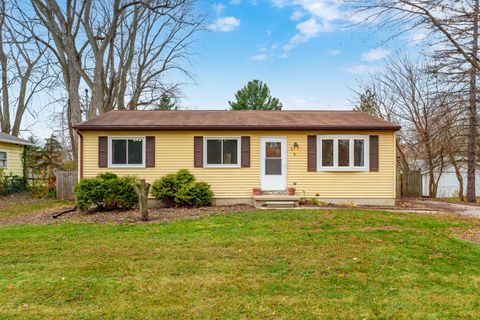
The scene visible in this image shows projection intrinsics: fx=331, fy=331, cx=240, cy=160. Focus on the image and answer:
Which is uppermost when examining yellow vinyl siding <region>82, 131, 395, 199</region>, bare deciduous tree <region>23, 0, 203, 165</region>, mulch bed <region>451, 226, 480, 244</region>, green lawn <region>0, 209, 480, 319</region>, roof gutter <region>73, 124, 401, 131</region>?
bare deciduous tree <region>23, 0, 203, 165</region>

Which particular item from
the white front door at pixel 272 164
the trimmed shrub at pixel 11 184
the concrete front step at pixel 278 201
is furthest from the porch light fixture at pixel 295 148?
the trimmed shrub at pixel 11 184

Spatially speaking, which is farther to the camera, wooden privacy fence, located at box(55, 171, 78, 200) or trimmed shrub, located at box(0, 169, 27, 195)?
trimmed shrub, located at box(0, 169, 27, 195)

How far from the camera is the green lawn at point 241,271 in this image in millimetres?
3611

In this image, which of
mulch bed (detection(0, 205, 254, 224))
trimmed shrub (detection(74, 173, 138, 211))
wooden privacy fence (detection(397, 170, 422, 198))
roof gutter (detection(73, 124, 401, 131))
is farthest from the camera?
wooden privacy fence (detection(397, 170, 422, 198))

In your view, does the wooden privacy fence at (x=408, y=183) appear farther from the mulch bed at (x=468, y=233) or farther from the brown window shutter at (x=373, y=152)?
the mulch bed at (x=468, y=233)

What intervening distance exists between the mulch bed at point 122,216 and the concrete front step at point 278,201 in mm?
463

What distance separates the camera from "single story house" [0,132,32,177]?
16859 mm

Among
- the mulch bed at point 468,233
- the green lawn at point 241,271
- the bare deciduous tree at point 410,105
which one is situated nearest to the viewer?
the green lawn at point 241,271

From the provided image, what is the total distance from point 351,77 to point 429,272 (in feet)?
55.7

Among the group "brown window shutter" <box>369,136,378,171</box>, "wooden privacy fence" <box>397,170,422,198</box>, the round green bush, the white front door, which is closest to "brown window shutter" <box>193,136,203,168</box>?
the round green bush

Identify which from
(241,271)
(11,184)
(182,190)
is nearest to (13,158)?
(11,184)

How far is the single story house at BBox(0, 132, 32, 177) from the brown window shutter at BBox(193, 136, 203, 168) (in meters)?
11.4

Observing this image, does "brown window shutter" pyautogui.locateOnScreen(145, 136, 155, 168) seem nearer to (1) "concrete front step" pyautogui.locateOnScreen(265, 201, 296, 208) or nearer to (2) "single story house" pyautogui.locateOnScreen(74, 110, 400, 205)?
(2) "single story house" pyautogui.locateOnScreen(74, 110, 400, 205)

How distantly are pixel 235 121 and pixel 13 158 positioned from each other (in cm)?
1345
